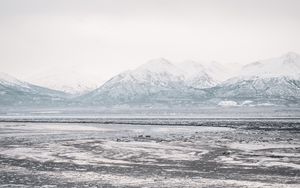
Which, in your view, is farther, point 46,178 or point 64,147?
point 64,147

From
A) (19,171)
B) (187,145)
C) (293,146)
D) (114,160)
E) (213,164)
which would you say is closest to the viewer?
(19,171)

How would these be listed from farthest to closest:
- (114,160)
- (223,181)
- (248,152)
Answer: (248,152)
(114,160)
(223,181)

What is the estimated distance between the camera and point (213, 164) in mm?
35375

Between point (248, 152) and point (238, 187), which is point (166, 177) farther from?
point (248, 152)

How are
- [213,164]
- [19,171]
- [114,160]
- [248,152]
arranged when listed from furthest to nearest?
[248,152] → [114,160] → [213,164] → [19,171]

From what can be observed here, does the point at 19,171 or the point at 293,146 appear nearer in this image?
the point at 19,171

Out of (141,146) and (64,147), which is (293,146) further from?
(64,147)

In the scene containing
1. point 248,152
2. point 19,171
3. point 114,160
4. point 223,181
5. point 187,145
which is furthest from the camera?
point 187,145

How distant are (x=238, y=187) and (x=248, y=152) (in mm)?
17650

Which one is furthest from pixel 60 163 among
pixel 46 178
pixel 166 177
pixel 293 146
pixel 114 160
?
pixel 293 146

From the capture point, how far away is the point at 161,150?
45719mm

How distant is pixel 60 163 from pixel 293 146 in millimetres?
23038

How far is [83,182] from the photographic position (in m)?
28.1

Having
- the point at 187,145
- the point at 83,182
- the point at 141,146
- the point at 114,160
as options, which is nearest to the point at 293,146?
the point at 187,145
